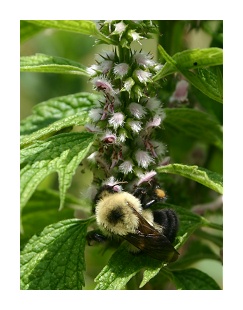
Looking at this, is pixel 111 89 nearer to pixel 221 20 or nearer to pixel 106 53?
pixel 106 53

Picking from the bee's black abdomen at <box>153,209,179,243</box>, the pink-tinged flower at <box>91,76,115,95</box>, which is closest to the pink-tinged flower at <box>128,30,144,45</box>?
the pink-tinged flower at <box>91,76,115,95</box>

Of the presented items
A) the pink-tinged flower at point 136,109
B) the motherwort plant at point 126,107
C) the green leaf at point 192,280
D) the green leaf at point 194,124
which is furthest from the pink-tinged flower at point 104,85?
the green leaf at point 192,280

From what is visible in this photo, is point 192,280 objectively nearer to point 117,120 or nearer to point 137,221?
point 137,221

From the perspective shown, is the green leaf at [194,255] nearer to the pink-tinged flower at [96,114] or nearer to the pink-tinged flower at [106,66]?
the pink-tinged flower at [96,114]

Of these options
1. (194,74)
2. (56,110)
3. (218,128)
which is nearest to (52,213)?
(56,110)

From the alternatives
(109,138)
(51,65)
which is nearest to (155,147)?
(109,138)

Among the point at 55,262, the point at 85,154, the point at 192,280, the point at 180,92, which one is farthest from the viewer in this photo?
the point at 180,92

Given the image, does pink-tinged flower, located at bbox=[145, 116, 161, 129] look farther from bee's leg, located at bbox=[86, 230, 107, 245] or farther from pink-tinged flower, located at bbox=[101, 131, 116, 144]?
bee's leg, located at bbox=[86, 230, 107, 245]
